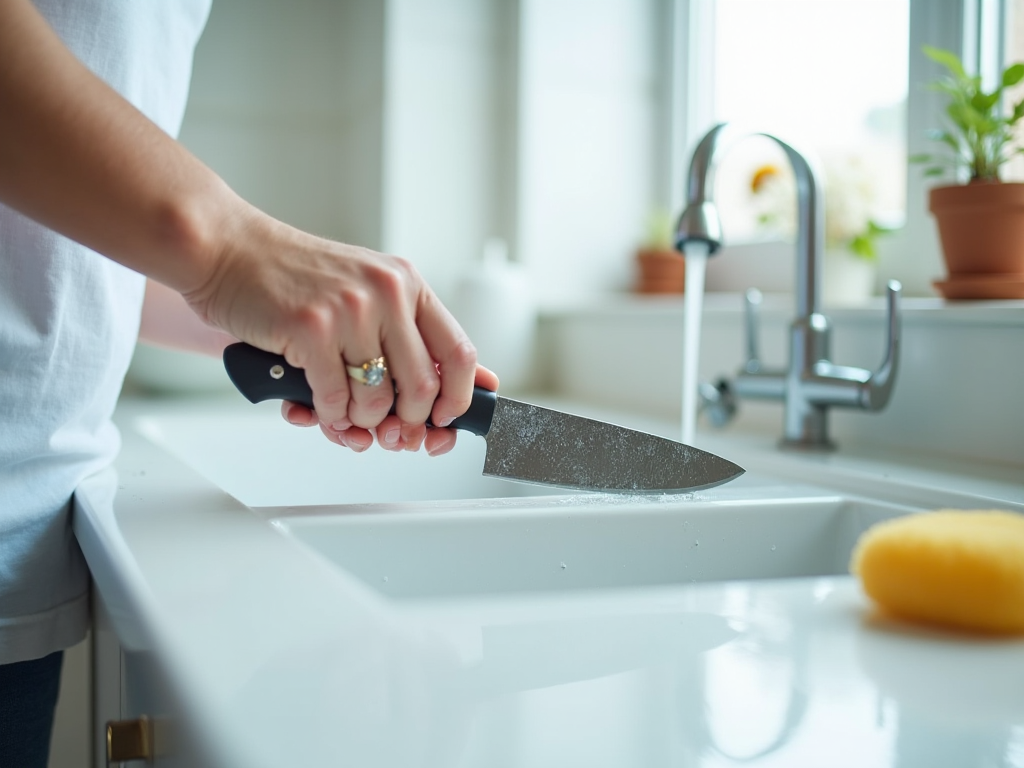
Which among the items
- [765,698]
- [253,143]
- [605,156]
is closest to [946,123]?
[605,156]

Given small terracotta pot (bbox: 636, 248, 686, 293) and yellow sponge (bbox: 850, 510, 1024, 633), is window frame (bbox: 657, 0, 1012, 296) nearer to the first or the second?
small terracotta pot (bbox: 636, 248, 686, 293)

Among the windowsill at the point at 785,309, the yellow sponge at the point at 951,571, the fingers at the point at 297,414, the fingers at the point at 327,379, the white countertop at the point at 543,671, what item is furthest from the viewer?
the windowsill at the point at 785,309

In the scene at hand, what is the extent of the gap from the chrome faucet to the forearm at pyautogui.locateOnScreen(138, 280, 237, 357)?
0.44 m

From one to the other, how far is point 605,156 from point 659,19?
11.4 inches

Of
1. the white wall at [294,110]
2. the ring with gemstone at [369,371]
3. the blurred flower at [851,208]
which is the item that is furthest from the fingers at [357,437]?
the white wall at [294,110]

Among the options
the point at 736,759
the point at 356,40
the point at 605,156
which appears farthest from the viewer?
the point at 356,40

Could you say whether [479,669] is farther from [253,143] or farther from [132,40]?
[253,143]

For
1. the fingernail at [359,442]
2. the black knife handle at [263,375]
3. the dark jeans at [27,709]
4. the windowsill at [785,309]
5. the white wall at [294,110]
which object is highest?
the white wall at [294,110]

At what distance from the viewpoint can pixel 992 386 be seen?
94 cm

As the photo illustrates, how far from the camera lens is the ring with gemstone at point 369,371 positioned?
540 millimetres

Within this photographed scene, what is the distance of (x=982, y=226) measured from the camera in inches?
37.8

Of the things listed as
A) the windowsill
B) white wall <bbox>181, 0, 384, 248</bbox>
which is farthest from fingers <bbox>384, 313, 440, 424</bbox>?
white wall <bbox>181, 0, 384, 248</bbox>

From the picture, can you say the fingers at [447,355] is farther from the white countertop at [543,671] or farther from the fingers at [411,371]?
the white countertop at [543,671]

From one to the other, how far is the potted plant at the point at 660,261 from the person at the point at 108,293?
1089mm
